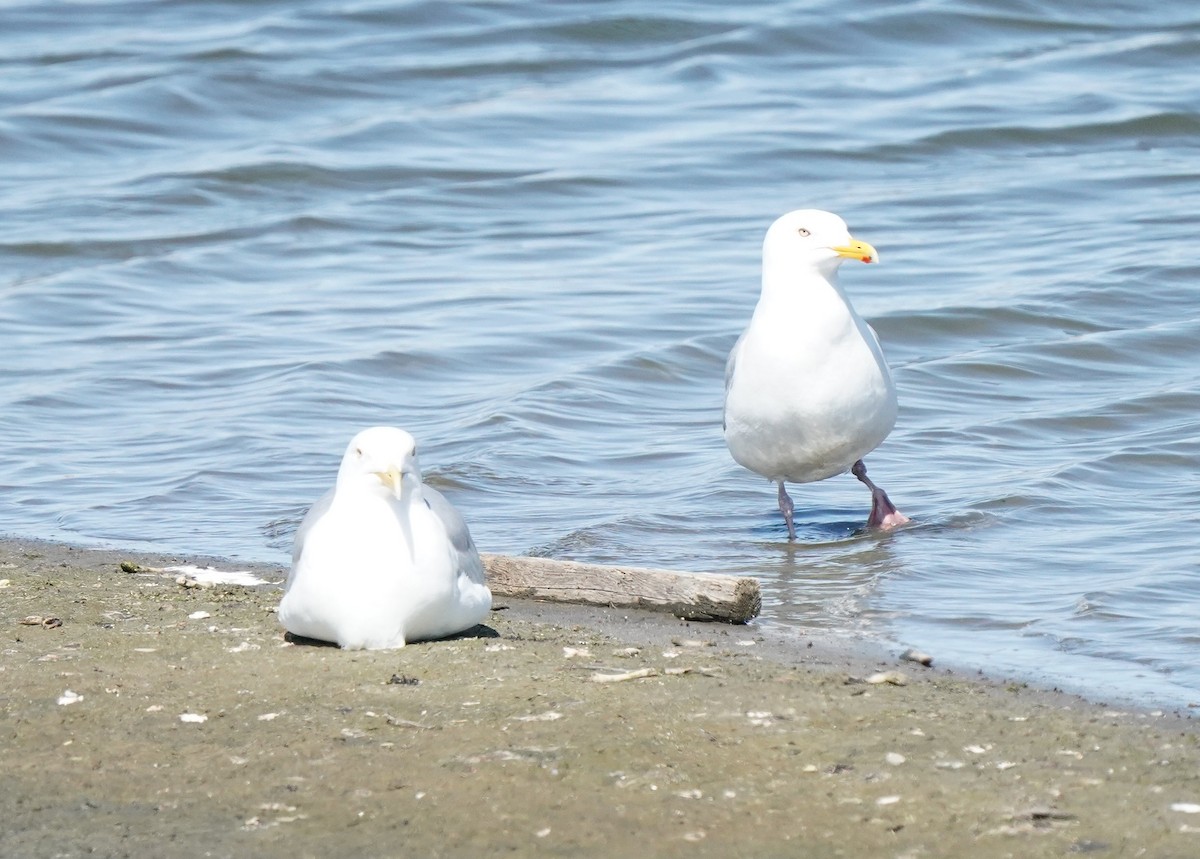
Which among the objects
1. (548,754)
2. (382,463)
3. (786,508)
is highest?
(382,463)

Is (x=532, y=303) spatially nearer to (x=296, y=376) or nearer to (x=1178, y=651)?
(x=296, y=376)

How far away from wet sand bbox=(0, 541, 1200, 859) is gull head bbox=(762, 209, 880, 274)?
2.62m

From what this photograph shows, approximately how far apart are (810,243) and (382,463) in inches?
124

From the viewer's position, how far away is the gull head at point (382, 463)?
→ 5.10m

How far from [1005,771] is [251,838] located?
5.27 ft

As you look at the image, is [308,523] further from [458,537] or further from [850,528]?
[850,528]

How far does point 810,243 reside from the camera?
7773mm

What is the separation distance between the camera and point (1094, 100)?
61.8ft

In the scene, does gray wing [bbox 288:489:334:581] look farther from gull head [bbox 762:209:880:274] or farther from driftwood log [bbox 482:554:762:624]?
gull head [bbox 762:209:880:274]

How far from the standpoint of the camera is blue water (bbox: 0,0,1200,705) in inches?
301

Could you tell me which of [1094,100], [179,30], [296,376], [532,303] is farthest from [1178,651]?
[179,30]

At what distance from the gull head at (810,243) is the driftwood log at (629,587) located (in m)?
2.08

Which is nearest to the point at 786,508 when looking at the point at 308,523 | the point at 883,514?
the point at 883,514

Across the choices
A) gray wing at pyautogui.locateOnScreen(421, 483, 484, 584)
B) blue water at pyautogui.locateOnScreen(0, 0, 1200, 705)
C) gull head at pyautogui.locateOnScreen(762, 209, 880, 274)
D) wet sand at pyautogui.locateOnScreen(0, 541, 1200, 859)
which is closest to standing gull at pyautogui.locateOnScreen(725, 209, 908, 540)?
gull head at pyautogui.locateOnScreen(762, 209, 880, 274)
